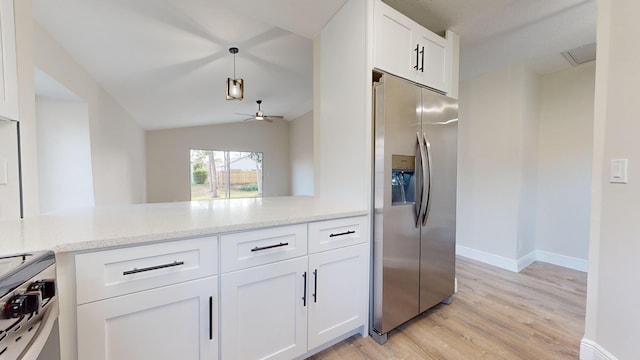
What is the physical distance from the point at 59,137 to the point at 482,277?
4.80 meters

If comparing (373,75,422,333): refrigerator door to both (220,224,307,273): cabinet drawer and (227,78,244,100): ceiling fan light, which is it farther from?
(227,78,244,100): ceiling fan light

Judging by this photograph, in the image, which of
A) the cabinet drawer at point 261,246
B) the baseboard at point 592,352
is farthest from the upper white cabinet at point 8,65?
the baseboard at point 592,352

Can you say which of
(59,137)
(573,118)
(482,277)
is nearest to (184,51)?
(59,137)

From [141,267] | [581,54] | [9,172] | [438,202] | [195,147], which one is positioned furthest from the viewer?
[195,147]

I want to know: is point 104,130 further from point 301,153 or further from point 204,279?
point 301,153

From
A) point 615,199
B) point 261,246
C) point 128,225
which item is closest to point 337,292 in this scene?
point 261,246

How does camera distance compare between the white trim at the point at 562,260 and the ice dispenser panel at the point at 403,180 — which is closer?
the ice dispenser panel at the point at 403,180

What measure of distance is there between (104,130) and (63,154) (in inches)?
31.8

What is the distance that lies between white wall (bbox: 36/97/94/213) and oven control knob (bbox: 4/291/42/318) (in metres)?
2.91

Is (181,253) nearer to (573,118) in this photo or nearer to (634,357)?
(634,357)

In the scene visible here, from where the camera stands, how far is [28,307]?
0.60 meters

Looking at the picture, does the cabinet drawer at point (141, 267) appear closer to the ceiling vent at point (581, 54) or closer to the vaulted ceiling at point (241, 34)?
the vaulted ceiling at point (241, 34)

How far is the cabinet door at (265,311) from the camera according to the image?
1.19 metres

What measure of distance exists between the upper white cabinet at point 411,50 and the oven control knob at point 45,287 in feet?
5.98
